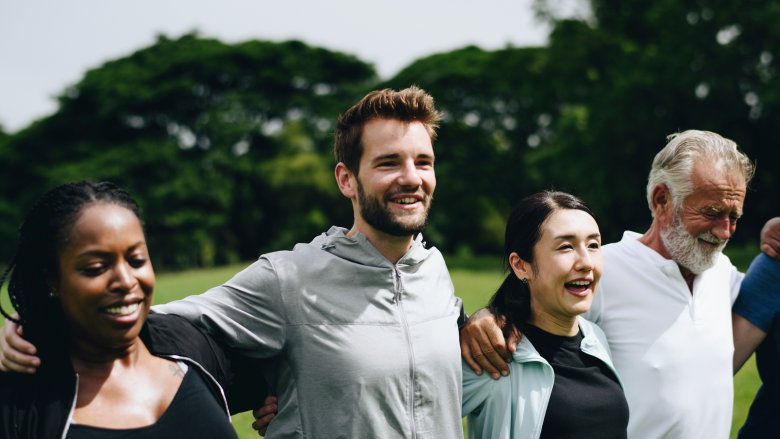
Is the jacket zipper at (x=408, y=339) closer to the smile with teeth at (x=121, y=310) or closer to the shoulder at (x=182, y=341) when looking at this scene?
the shoulder at (x=182, y=341)

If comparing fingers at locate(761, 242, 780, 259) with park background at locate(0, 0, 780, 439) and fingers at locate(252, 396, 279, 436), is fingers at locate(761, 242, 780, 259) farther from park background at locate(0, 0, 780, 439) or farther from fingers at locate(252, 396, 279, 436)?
park background at locate(0, 0, 780, 439)

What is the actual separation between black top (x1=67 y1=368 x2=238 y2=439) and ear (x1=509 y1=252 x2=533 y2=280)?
66.5 inches

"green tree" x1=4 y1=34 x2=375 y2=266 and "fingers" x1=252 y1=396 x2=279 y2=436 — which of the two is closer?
"fingers" x1=252 y1=396 x2=279 y2=436

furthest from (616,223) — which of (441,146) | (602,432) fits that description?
(602,432)

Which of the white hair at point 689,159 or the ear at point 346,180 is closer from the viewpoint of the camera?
the ear at point 346,180

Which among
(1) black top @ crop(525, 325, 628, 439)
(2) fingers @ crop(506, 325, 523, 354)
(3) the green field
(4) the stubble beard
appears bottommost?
(3) the green field

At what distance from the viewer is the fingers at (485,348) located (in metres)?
3.38

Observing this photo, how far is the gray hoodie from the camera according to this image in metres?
3.06

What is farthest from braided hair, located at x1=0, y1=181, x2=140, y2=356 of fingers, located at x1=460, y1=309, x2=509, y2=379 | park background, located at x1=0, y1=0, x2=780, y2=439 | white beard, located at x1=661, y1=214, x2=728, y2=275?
park background, located at x1=0, y1=0, x2=780, y2=439

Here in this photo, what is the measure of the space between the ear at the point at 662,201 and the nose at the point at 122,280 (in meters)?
3.09

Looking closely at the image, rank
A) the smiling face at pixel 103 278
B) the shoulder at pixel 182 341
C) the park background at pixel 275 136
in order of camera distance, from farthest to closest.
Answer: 1. the park background at pixel 275 136
2. the shoulder at pixel 182 341
3. the smiling face at pixel 103 278

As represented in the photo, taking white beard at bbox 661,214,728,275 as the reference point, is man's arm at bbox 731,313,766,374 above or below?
below

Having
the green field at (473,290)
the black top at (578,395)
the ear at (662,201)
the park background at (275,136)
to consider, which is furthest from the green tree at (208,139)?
the black top at (578,395)

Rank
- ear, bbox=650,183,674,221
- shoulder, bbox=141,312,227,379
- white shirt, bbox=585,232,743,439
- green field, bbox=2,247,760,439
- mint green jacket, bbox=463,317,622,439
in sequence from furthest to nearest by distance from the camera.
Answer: green field, bbox=2,247,760,439, ear, bbox=650,183,674,221, white shirt, bbox=585,232,743,439, mint green jacket, bbox=463,317,622,439, shoulder, bbox=141,312,227,379
